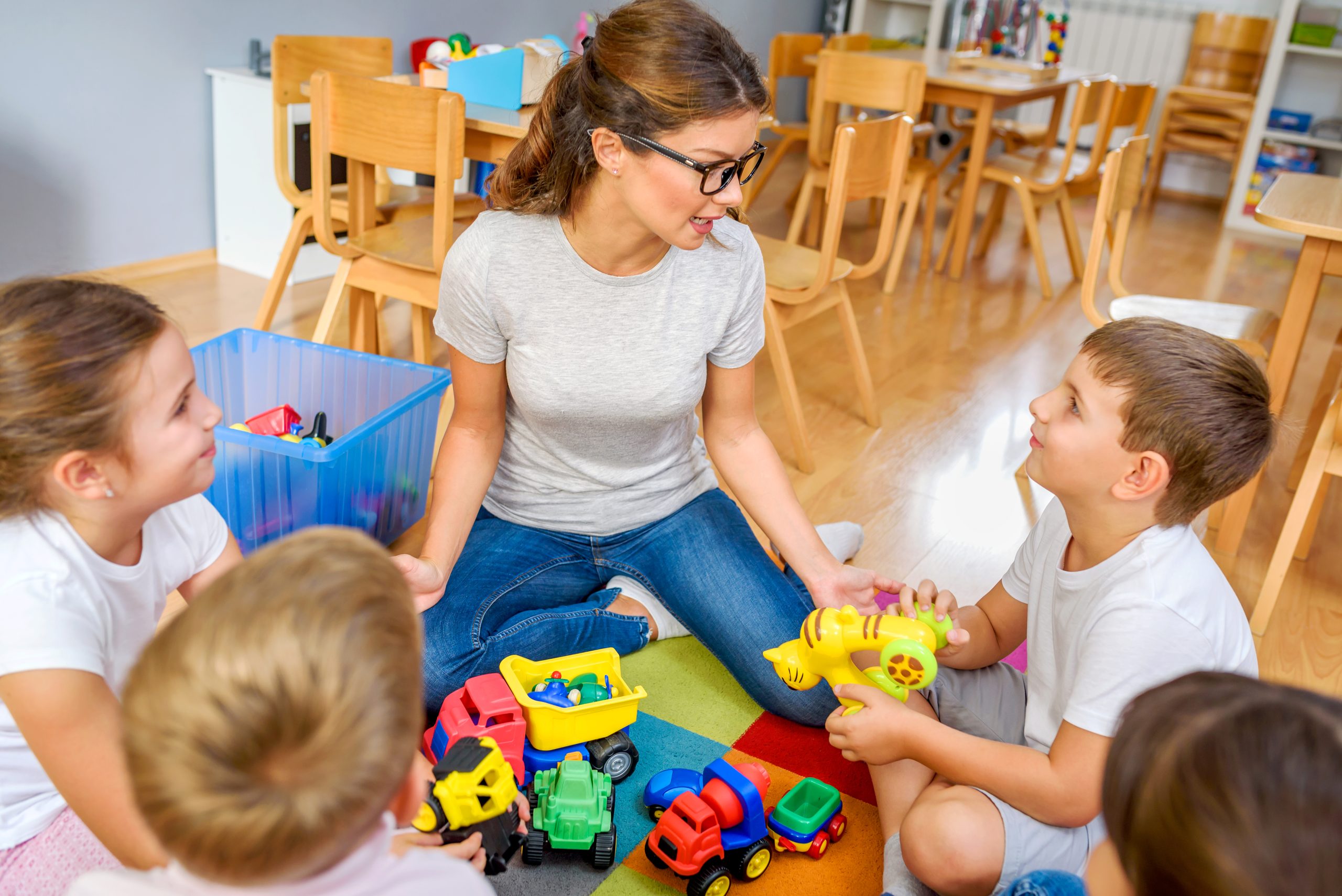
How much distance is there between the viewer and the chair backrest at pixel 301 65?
7.93ft

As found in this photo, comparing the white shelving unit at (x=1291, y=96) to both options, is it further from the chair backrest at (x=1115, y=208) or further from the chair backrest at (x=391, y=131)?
the chair backrest at (x=391, y=131)

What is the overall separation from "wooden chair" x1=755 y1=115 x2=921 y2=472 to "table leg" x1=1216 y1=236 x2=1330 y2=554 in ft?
2.47

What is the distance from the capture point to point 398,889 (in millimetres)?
635

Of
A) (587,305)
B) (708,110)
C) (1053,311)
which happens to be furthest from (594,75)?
(1053,311)

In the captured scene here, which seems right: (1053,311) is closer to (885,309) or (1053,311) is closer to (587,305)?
(885,309)

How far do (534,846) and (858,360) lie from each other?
1541mm

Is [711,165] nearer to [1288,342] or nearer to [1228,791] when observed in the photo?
[1228,791]

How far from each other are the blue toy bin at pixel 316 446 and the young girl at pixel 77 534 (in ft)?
2.01

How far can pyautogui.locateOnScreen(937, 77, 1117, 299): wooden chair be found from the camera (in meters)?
3.50

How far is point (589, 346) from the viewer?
1357 mm

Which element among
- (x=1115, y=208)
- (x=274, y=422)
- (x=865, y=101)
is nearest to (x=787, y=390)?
(x=1115, y=208)

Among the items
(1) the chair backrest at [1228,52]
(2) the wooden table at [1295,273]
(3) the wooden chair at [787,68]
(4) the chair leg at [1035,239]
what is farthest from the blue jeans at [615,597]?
(1) the chair backrest at [1228,52]

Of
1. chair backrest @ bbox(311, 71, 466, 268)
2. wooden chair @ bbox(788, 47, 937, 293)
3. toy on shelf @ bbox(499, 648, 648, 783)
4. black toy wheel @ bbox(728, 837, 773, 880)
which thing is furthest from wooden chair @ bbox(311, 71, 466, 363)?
wooden chair @ bbox(788, 47, 937, 293)

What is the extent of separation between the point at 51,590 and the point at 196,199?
257 centimetres
